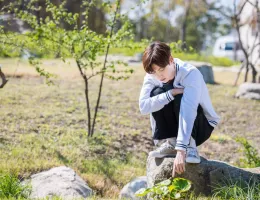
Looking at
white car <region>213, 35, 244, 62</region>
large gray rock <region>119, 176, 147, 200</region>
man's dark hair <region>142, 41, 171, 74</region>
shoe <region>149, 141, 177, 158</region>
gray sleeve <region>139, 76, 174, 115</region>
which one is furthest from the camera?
white car <region>213, 35, 244, 62</region>

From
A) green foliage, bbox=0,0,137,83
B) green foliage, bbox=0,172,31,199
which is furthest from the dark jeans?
green foliage, bbox=0,0,137,83

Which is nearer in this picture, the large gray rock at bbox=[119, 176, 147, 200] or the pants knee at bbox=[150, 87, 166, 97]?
the pants knee at bbox=[150, 87, 166, 97]

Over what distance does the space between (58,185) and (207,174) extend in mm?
1455

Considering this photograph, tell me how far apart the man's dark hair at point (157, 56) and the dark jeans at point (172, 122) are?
0.32 metres

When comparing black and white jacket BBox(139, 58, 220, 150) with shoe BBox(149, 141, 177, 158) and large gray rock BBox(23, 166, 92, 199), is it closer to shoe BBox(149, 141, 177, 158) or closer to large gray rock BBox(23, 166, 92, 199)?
shoe BBox(149, 141, 177, 158)

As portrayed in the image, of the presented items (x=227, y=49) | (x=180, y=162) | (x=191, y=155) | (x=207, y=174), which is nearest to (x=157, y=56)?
(x=180, y=162)

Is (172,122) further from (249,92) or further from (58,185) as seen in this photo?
(249,92)

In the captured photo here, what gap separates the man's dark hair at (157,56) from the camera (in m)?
3.18

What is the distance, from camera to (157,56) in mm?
3178

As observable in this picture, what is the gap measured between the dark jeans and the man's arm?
112 millimetres

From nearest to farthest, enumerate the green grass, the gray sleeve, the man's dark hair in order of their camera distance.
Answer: the man's dark hair < the gray sleeve < the green grass

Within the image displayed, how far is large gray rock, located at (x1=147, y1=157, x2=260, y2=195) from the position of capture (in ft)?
12.0

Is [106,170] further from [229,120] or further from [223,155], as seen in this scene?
[229,120]

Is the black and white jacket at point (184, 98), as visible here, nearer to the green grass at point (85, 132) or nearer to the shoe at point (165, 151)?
the shoe at point (165, 151)
